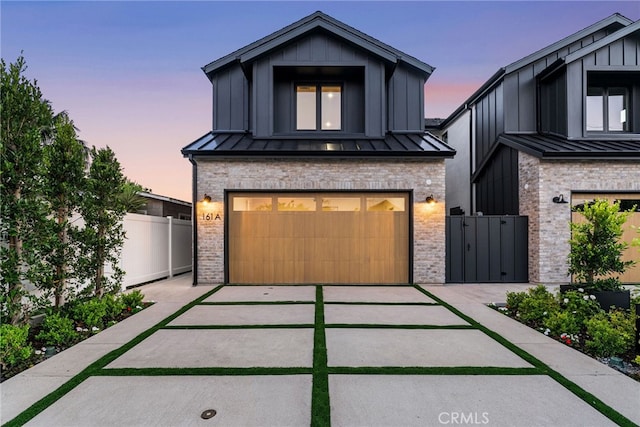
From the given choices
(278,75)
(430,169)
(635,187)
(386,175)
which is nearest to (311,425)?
(386,175)

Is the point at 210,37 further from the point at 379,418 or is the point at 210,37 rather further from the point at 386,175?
the point at 379,418

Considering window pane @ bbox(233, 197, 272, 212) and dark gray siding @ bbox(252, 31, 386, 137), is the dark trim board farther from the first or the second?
dark gray siding @ bbox(252, 31, 386, 137)

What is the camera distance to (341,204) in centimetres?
835

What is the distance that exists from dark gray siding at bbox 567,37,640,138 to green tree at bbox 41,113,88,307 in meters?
13.2

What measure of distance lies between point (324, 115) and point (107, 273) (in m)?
7.72

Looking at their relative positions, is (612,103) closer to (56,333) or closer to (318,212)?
(318,212)

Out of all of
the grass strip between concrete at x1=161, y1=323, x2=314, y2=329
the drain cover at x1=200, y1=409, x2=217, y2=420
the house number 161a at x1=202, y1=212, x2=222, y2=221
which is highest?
the house number 161a at x1=202, y1=212, x2=222, y2=221

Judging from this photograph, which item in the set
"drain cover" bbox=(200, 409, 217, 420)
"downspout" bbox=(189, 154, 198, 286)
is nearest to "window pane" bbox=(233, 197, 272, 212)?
"downspout" bbox=(189, 154, 198, 286)

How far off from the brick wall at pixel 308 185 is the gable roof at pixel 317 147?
0.82ft

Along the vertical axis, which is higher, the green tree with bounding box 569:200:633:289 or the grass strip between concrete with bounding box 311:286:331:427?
the green tree with bounding box 569:200:633:289

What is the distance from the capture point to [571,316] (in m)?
4.71

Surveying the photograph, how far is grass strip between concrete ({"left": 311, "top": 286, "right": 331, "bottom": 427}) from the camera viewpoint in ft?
8.18

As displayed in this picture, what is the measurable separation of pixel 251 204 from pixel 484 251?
22.8 ft

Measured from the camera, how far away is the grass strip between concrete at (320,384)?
2.49 m
